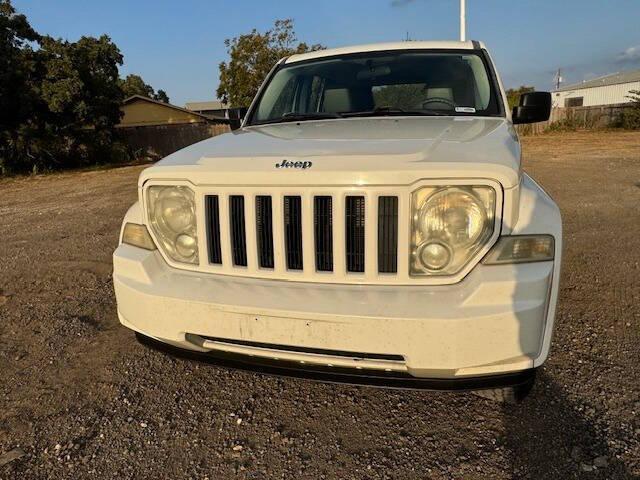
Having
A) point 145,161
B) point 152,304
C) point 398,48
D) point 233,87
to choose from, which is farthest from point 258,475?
point 233,87

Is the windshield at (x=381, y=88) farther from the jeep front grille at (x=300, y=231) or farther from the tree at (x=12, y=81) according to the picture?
the tree at (x=12, y=81)

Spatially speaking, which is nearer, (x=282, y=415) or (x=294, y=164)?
(x=294, y=164)

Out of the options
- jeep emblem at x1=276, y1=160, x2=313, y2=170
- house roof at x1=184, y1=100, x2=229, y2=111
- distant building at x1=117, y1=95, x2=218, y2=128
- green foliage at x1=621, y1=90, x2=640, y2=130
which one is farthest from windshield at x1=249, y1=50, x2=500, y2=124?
house roof at x1=184, y1=100, x2=229, y2=111

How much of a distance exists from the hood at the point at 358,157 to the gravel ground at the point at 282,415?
959mm

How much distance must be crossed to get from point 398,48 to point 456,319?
2.56 m

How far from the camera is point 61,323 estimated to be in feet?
11.8

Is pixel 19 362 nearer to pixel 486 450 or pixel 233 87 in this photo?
pixel 486 450

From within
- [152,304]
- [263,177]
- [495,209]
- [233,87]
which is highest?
[233,87]

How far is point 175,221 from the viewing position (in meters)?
2.29

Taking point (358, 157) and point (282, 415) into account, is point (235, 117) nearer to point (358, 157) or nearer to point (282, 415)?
point (358, 157)

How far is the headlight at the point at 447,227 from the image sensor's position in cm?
193

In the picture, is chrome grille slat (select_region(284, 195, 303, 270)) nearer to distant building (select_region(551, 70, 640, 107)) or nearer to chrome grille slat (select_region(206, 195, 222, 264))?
chrome grille slat (select_region(206, 195, 222, 264))

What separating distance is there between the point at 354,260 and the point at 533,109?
7.40 ft

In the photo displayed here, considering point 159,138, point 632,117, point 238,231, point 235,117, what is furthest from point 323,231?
point 632,117
